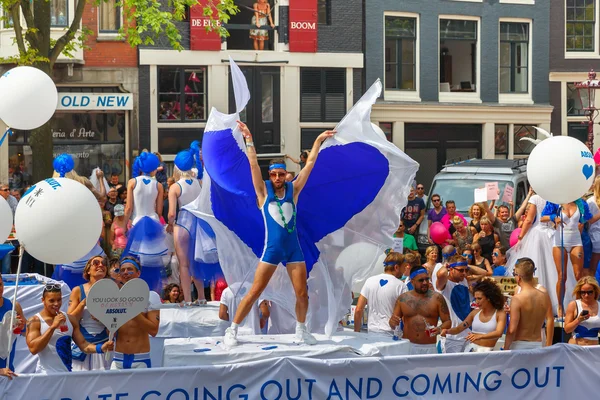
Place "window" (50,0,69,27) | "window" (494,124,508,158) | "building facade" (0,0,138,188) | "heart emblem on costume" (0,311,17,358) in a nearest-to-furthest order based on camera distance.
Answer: "heart emblem on costume" (0,311,17,358)
"building facade" (0,0,138,188)
"window" (50,0,69,27)
"window" (494,124,508,158)

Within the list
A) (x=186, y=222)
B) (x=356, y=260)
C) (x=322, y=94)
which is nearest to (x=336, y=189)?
(x=356, y=260)

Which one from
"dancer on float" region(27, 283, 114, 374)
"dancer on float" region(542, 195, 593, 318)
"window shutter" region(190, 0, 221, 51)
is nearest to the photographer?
"dancer on float" region(27, 283, 114, 374)

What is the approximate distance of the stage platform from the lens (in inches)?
363

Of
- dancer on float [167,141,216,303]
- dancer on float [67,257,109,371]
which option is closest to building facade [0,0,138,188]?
dancer on float [167,141,216,303]

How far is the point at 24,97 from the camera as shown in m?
10.8

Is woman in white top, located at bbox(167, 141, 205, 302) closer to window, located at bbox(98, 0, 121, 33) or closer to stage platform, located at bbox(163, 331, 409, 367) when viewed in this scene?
stage platform, located at bbox(163, 331, 409, 367)

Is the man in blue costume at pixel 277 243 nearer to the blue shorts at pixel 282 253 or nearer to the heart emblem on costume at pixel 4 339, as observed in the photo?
the blue shorts at pixel 282 253

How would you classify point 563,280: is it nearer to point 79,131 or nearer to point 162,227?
point 162,227

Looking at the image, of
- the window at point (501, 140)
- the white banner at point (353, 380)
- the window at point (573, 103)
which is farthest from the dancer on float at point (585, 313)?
the window at point (573, 103)

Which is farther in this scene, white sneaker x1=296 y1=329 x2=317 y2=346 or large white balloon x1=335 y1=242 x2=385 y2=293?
large white balloon x1=335 y1=242 x2=385 y2=293

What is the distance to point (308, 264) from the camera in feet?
35.1

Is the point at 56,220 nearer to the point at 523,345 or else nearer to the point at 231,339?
the point at 231,339

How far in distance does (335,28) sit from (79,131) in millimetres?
7013

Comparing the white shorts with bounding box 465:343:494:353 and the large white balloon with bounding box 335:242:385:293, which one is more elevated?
the large white balloon with bounding box 335:242:385:293
